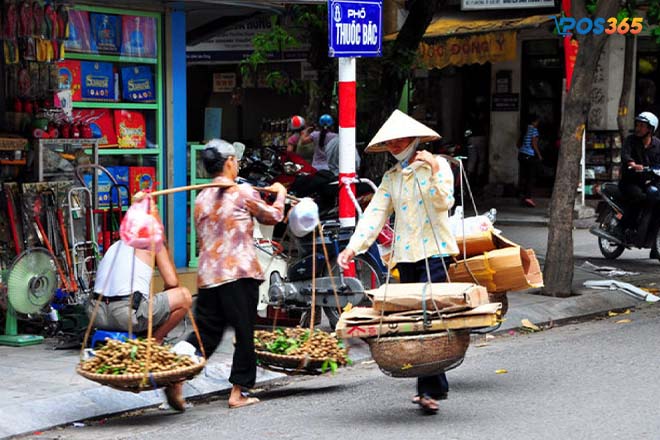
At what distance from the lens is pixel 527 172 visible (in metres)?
20.7

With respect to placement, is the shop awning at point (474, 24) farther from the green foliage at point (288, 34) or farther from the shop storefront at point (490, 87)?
the green foliage at point (288, 34)

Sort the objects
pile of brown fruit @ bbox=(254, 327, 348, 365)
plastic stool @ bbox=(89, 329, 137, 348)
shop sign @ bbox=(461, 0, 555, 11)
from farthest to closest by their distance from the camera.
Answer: shop sign @ bbox=(461, 0, 555, 11), plastic stool @ bbox=(89, 329, 137, 348), pile of brown fruit @ bbox=(254, 327, 348, 365)

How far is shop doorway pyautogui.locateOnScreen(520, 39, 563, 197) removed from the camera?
68.9ft

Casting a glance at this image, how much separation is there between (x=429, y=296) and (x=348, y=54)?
12.0 ft

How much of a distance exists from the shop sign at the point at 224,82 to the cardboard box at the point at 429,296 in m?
15.2

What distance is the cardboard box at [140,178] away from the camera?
11.2 m

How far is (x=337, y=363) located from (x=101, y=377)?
1785 mm

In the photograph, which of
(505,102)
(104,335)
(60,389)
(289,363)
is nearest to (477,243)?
(289,363)

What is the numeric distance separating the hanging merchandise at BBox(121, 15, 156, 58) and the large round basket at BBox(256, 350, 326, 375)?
431 cm

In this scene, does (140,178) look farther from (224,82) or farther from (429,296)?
(224,82)

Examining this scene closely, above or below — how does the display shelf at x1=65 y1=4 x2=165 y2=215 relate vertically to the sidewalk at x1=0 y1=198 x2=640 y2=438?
above

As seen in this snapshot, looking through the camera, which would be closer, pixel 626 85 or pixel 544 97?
pixel 626 85

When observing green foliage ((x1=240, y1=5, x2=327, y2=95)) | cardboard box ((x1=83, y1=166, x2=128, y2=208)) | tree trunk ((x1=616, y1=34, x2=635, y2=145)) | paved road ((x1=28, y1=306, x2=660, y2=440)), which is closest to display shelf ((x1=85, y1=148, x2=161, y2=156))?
cardboard box ((x1=83, y1=166, x2=128, y2=208))

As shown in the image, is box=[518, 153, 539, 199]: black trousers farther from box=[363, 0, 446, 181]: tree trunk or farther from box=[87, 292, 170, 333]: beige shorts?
box=[87, 292, 170, 333]: beige shorts
